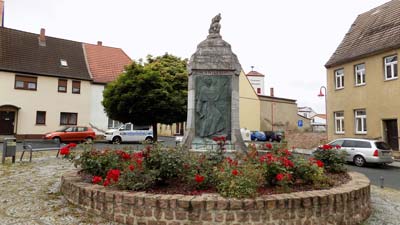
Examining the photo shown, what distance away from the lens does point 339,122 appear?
899 inches

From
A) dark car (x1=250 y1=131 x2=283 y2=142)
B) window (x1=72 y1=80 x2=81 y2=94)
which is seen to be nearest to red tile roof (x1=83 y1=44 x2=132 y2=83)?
window (x1=72 y1=80 x2=81 y2=94)

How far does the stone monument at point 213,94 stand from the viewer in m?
9.19

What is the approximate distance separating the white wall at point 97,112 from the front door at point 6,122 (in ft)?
23.1

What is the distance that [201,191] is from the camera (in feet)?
16.6

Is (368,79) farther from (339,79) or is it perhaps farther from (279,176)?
(279,176)

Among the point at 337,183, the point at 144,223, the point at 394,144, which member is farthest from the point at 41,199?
the point at 394,144

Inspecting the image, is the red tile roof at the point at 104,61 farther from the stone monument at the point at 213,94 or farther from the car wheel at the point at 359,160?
the car wheel at the point at 359,160

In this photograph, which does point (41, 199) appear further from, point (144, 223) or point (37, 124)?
point (37, 124)

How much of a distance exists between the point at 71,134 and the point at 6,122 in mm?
6625

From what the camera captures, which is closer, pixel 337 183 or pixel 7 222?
pixel 7 222

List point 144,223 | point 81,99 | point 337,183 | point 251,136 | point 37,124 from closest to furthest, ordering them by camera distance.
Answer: point 144,223 → point 337,183 → point 37,124 → point 81,99 → point 251,136

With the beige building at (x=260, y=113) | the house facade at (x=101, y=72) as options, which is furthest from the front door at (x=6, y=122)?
the beige building at (x=260, y=113)

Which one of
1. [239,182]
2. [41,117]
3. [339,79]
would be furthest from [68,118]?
[239,182]

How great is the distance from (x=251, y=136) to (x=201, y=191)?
1280 inches
